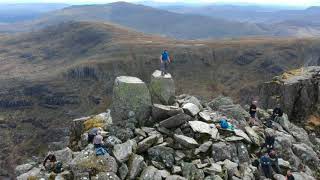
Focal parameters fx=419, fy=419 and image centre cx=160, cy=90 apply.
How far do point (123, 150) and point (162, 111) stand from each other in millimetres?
6960

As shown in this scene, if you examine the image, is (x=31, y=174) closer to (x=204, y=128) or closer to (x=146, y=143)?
(x=146, y=143)

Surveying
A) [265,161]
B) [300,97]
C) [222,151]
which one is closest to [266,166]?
[265,161]

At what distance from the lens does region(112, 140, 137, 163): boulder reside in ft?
117

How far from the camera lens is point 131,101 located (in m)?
42.0

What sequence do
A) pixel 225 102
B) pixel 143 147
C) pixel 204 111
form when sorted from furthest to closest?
1. pixel 225 102
2. pixel 204 111
3. pixel 143 147

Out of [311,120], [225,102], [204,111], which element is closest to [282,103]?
[311,120]

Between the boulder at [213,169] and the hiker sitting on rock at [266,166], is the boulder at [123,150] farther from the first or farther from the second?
the hiker sitting on rock at [266,166]

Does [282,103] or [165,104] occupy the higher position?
[165,104]

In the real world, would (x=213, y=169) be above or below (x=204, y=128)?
below

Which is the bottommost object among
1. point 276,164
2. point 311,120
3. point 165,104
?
point 311,120

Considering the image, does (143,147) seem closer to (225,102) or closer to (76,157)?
(76,157)

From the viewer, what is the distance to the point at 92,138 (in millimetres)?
39562

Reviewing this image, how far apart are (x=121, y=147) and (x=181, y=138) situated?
5622 mm

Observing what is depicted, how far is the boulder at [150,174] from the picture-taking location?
113 feet
